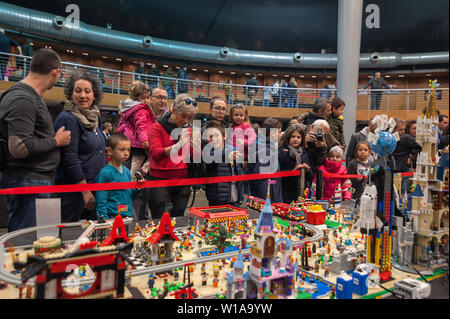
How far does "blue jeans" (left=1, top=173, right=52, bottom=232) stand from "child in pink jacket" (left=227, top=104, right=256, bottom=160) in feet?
7.15

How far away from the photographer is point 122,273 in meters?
1.51

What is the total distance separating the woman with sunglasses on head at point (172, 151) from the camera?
302 cm

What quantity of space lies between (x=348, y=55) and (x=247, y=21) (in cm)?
826

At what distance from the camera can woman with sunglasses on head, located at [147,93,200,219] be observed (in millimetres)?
3021

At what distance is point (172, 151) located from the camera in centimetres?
302

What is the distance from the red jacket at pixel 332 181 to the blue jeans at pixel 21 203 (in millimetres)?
3187

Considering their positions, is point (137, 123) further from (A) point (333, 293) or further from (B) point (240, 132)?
(A) point (333, 293)

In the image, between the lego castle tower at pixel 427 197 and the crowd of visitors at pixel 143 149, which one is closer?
the lego castle tower at pixel 427 197

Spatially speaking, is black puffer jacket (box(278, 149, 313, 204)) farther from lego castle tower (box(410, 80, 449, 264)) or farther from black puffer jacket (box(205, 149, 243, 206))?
lego castle tower (box(410, 80, 449, 264))

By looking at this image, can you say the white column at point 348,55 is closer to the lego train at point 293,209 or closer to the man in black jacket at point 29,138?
the lego train at point 293,209

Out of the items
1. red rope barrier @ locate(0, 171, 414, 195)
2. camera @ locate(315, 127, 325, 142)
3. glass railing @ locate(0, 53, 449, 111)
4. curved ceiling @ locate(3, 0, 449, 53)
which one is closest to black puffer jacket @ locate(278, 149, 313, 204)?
red rope barrier @ locate(0, 171, 414, 195)

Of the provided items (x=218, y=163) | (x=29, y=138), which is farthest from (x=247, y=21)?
(x=29, y=138)

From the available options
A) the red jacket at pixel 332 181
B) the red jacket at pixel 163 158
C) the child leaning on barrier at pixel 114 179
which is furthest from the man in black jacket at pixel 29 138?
the red jacket at pixel 332 181
